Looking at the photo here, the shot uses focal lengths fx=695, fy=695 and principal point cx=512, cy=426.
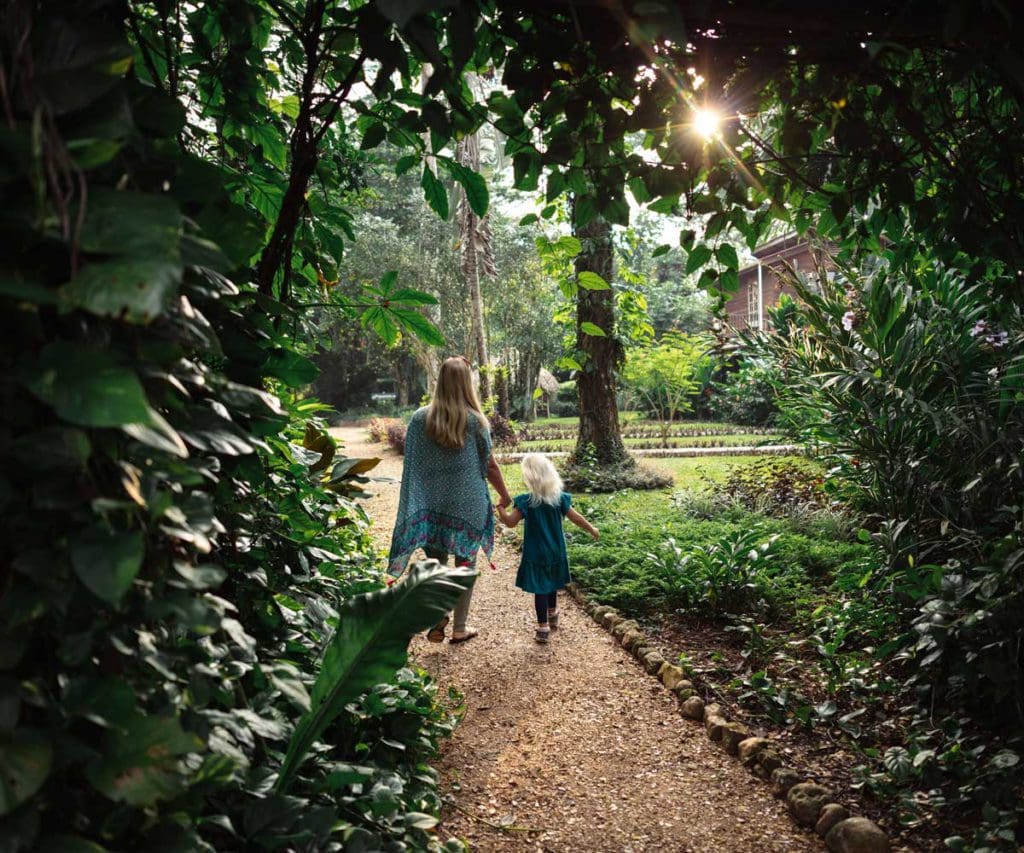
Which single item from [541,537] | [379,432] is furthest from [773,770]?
[379,432]

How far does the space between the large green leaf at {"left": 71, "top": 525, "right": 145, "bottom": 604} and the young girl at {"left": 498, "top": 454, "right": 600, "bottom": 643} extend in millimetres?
3963

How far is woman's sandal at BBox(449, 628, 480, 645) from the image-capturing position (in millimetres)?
4812

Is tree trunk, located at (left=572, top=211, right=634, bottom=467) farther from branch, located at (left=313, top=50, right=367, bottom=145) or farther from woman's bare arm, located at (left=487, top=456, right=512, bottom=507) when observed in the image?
branch, located at (left=313, top=50, right=367, bottom=145)

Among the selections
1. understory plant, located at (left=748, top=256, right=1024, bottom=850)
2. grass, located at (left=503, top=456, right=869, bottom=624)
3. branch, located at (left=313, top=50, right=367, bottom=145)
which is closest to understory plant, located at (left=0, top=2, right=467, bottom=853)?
branch, located at (left=313, top=50, right=367, bottom=145)

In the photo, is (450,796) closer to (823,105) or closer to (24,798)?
(24,798)

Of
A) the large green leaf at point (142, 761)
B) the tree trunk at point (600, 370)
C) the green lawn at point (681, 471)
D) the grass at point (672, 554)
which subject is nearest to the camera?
the large green leaf at point (142, 761)

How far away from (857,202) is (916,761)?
2.09 meters

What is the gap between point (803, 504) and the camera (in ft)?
25.9

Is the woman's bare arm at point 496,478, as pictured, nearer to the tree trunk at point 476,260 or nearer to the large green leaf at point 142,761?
the large green leaf at point 142,761

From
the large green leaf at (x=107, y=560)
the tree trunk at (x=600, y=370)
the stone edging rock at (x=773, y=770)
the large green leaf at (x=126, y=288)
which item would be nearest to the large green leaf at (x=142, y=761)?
the large green leaf at (x=107, y=560)

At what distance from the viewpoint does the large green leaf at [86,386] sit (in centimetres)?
82

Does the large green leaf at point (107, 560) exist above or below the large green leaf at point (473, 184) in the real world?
below

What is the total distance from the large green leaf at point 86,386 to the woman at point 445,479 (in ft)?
12.1

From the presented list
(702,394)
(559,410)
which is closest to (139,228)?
(702,394)
